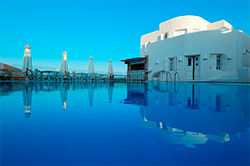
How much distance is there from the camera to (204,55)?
11.9 m

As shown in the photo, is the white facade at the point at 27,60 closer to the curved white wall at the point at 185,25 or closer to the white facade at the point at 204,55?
the white facade at the point at 204,55

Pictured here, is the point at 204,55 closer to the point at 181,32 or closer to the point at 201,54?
the point at 201,54

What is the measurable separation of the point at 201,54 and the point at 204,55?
272mm

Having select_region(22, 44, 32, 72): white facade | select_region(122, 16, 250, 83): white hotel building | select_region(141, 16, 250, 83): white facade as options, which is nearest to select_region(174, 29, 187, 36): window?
select_region(122, 16, 250, 83): white hotel building

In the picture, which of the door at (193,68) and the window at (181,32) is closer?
the door at (193,68)

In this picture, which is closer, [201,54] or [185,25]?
[201,54]

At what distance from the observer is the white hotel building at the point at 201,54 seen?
460 inches

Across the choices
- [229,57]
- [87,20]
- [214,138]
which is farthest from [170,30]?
[214,138]

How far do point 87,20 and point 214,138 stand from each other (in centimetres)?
2215

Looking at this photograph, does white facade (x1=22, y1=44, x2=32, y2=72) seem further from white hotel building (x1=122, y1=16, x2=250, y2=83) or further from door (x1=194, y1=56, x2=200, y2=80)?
door (x1=194, y1=56, x2=200, y2=80)

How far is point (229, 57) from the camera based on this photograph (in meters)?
11.6

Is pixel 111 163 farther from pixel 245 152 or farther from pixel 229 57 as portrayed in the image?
pixel 229 57

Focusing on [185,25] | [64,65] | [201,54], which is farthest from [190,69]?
[64,65]

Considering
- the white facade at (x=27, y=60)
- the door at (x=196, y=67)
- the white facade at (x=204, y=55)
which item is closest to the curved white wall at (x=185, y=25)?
the white facade at (x=204, y=55)
